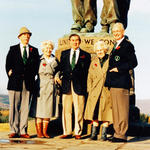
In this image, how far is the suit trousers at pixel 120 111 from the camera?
5402 mm

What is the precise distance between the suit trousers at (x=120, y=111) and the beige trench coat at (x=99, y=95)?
0.69 ft

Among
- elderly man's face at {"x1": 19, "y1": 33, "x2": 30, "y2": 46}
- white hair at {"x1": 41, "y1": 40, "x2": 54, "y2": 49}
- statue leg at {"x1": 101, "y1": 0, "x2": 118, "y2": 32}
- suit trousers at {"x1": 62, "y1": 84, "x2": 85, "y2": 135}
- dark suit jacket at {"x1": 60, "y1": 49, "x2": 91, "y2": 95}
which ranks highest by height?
statue leg at {"x1": 101, "y1": 0, "x2": 118, "y2": 32}

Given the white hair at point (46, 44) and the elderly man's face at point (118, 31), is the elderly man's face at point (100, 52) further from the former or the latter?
the white hair at point (46, 44)

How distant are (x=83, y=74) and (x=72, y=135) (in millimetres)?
1117

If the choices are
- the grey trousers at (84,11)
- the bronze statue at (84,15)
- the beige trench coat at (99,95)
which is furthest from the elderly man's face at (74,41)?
the grey trousers at (84,11)

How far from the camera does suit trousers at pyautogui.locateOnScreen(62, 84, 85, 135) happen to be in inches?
229

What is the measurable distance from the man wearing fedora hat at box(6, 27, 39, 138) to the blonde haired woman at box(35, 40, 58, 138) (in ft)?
0.52

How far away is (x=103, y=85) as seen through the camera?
5.66m

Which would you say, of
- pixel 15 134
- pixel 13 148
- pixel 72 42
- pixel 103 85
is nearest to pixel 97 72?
pixel 103 85

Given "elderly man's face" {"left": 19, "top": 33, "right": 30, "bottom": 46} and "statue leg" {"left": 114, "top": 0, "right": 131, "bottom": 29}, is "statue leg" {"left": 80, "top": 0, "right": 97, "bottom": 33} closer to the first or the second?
"statue leg" {"left": 114, "top": 0, "right": 131, "bottom": 29}

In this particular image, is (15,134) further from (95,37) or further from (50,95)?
(95,37)

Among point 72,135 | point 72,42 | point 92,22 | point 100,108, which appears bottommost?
point 72,135

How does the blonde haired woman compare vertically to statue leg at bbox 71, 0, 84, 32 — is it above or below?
below

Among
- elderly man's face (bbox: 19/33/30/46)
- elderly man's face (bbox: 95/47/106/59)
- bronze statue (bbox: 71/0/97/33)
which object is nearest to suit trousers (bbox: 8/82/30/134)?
elderly man's face (bbox: 19/33/30/46)
